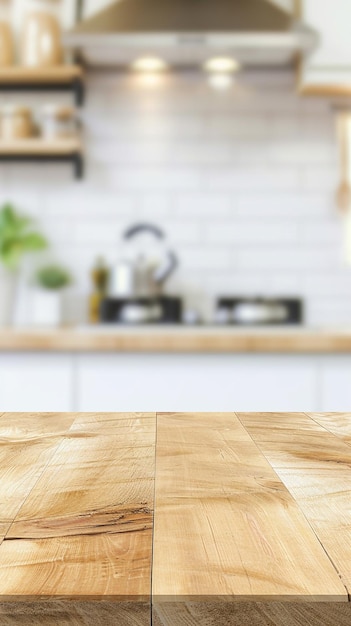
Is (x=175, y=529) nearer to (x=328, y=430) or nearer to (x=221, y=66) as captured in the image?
(x=328, y=430)

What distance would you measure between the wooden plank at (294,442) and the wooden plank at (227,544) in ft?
0.11

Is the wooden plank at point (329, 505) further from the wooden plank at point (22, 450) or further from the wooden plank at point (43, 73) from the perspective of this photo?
the wooden plank at point (43, 73)

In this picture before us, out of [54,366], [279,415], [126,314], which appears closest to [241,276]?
[126,314]

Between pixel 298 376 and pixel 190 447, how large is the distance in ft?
3.91

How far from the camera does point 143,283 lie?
2.25 metres

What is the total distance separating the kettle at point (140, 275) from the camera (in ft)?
7.31

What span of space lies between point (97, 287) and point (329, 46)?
1142 mm

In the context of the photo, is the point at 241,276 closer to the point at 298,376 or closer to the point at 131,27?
the point at 298,376

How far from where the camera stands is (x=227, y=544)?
1.30ft

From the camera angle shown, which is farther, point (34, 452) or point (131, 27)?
point (131, 27)

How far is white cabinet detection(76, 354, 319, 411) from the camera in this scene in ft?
6.01

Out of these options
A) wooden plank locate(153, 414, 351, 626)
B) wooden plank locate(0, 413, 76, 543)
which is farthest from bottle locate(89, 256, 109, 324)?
wooden plank locate(153, 414, 351, 626)

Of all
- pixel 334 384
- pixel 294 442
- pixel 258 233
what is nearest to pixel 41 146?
pixel 258 233

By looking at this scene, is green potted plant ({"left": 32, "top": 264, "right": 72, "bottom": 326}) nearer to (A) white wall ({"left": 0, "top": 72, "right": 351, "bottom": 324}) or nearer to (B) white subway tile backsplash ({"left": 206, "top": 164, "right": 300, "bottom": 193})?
(A) white wall ({"left": 0, "top": 72, "right": 351, "bottom": 324})
